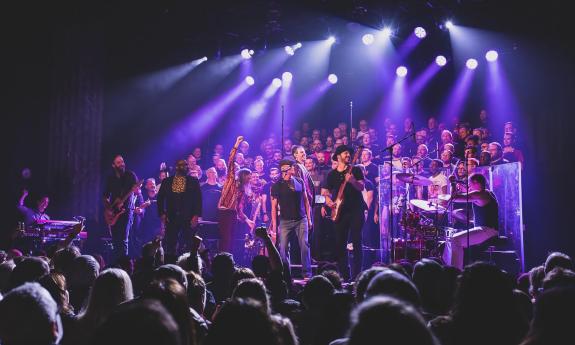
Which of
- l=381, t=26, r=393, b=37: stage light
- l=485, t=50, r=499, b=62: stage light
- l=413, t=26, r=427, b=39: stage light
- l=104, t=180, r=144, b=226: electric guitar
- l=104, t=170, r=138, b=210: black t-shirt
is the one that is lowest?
l=104, t=180, r=144, b=226: electric guitar

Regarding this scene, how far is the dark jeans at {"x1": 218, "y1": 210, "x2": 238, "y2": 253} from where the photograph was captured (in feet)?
43.5

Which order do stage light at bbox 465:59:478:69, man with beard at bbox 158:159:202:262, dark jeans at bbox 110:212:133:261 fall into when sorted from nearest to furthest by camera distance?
man with beard at bbox 158:159:202:262 < dark jeans at bbox 110:212:133:261 < stage light at bbox 465:59:478:69

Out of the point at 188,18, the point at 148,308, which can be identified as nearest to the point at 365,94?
the point at 188,18

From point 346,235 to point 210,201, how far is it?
518 cm

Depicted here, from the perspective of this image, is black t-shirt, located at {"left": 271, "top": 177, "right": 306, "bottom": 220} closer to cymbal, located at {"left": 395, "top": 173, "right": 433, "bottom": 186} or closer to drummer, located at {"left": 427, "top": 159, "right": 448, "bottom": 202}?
cymbal, located at {"left": 395, "top": 173, "right": 433, "bottom": 186}

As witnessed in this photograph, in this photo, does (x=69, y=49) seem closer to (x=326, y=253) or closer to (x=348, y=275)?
(x=326, y=253)

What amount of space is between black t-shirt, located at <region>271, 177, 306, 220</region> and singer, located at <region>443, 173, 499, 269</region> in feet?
9.32

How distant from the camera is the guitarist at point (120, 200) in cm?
1345

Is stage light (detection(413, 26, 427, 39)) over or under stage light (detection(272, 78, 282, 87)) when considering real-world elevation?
over

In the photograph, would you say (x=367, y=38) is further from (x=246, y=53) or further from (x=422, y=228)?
(x=422, y=228)

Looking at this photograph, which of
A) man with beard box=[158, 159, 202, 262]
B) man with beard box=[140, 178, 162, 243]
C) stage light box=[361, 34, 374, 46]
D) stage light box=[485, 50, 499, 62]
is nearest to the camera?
man with beard box=[158, 159, 202, 262]

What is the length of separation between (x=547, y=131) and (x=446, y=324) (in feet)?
44.9

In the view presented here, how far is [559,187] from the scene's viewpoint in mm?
14734

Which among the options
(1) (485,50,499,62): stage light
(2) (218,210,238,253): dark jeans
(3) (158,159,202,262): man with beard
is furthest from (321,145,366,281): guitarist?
(1) (485,50,499,62): stage light
